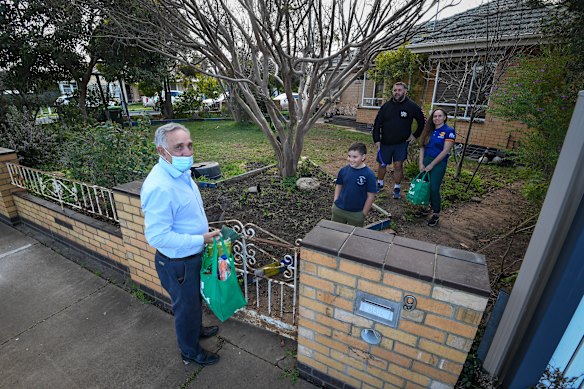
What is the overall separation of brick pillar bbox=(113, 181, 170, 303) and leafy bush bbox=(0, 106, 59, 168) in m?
4.28

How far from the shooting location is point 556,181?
1541mm

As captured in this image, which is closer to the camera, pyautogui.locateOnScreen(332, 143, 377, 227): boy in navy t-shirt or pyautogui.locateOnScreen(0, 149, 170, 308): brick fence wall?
pyautogui.locateOnScreen(0, 149, 170, 308): brick fence wall

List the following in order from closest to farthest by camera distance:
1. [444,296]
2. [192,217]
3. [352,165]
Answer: [444,296] < [192,217] < [352,165]

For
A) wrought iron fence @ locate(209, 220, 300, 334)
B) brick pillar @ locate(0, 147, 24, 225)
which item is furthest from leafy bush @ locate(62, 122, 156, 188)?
wrought iron fence @ locate(209, 220, 300, 334)

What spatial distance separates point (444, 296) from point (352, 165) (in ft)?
5.51

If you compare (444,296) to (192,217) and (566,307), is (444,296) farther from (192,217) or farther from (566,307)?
(192,217)

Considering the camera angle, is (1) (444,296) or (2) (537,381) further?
(2) (537,381)

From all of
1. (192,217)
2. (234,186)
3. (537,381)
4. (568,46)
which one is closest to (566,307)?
(537,381)

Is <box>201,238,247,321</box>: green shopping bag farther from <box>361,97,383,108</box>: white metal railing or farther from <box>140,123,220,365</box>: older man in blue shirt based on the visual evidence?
<box>361,97,383,108</box>: white metal railing

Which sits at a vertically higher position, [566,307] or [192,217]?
[192,217]

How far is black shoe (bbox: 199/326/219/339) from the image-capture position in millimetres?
2480

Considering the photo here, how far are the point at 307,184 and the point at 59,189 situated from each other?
374cm

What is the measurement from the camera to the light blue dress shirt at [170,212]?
1814 millimetres

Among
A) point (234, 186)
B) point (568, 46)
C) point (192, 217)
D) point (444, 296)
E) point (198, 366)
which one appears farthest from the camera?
point (234, 186)
